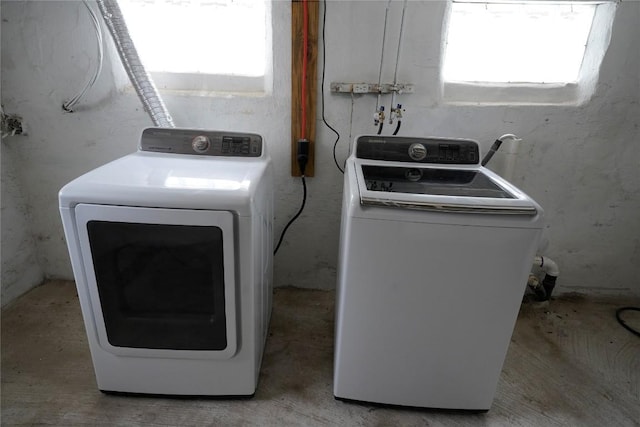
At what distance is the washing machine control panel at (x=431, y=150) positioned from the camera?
1425mm

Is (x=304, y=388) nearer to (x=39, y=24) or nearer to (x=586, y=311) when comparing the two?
(x=586, y=311)

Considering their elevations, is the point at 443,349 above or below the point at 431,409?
above

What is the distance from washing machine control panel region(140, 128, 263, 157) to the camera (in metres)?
1.41

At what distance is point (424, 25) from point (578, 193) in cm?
122

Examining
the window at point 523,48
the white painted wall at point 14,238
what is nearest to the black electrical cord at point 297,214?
the window at point 523,48

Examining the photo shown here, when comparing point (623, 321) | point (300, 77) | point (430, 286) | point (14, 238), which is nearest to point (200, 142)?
point (300, 77)

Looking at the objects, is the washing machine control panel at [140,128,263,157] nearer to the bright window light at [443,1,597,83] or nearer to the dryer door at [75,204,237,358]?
the dryer door at [75,204,237,358]

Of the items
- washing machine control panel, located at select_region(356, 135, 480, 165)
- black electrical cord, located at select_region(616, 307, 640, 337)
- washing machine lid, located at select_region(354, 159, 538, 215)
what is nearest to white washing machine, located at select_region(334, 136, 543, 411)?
washing machine lid, located at select_region(354, 159, 538, 215)

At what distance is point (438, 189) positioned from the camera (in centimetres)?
125

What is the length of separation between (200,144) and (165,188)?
1.62 feet

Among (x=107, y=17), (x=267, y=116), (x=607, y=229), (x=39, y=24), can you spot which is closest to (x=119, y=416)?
(x=267, y=116)

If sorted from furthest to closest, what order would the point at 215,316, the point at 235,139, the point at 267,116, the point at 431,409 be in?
the point at 267,116 < the point at 235,139 < the point at 431,409 < the point at 215,316

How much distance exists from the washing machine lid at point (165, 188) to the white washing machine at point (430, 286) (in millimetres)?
358

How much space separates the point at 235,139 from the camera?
56.4 inches
